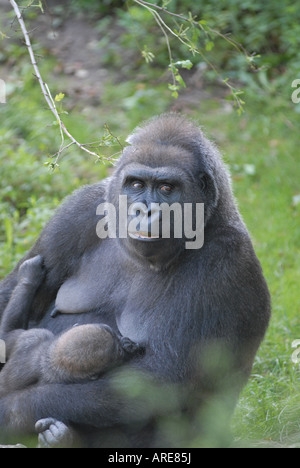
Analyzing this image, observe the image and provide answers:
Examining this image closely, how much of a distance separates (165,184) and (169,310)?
2.27 feet

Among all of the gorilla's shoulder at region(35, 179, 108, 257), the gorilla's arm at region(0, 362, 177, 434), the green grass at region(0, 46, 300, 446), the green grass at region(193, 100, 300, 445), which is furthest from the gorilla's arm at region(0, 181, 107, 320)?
the green grass at region(193, 100, 300, 445)

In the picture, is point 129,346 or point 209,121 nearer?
point 129,346

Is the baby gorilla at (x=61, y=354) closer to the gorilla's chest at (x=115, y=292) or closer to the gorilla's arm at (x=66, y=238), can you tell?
the gorilla's chest at (x=115, y=292)

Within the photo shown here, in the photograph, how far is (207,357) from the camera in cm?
402

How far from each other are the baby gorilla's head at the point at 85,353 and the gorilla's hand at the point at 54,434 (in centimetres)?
26

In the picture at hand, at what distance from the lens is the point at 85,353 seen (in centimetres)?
395

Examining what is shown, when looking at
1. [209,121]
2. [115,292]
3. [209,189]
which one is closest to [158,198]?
[209,189]

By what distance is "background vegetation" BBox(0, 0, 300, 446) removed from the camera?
6.39 meters

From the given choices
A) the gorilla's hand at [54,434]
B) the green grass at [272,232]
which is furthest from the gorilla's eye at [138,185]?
the gorilla's hand at [54,434]

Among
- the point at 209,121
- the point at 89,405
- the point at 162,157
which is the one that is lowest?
the point at 89,405

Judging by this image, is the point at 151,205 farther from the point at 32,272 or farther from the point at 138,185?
the point at 32,272

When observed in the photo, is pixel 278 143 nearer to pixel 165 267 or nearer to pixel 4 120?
pixel 4 120

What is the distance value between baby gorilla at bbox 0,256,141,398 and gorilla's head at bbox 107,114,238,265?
19.9 inches
